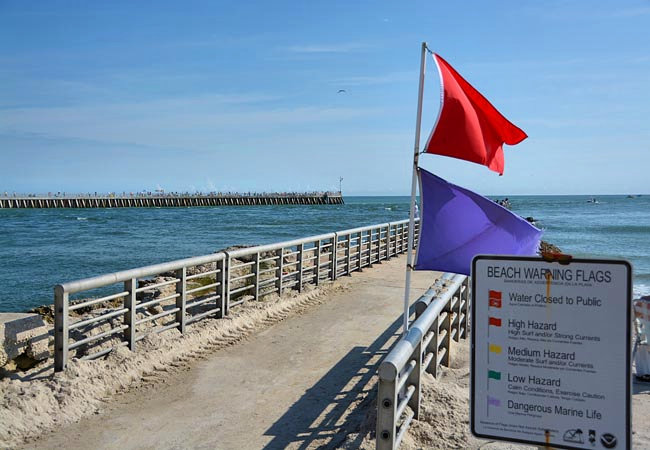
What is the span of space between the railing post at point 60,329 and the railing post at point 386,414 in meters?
3.65

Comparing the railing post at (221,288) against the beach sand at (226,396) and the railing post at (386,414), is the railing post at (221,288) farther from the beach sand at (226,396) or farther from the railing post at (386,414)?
the railing post at (386,414)

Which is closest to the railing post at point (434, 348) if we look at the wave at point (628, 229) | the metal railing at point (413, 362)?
the metal railing at point (413, 362)

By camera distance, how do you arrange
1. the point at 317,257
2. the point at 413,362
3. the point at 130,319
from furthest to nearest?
the point at 317,257
the point at 130,319
the point at 413,362

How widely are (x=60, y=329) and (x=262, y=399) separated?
2.12 meters

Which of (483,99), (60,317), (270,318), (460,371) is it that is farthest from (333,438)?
(270,318)

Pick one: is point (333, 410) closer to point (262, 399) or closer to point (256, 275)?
point (262, 399)

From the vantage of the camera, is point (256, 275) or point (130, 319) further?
point (256, 275)

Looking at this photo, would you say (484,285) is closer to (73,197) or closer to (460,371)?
Result: (460,371)

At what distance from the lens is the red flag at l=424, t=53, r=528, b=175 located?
565 cm

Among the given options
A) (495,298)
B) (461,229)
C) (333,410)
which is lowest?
(333,410)

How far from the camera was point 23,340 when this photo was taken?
6.79 meters

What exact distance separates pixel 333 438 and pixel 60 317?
9.69 ft

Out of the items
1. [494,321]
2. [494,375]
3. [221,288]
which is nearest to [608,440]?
[494,375]

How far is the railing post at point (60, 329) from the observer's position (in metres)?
6.08
